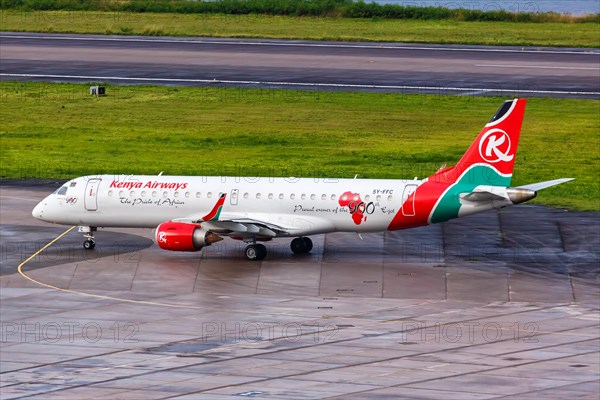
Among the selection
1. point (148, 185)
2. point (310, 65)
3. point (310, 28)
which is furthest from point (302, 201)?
point (310, 28)

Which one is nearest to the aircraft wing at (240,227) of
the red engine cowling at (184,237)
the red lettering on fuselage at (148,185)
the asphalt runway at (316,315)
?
the red engine cowling at (184,237)

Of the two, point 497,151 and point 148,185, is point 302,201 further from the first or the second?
point 497,151

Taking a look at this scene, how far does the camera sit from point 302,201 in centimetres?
6347

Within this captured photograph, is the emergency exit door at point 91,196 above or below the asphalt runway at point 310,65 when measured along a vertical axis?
below

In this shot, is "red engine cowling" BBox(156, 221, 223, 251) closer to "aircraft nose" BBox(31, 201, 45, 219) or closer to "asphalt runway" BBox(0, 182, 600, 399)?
"asphalt runway" BBox(0, 182, 600, 399)

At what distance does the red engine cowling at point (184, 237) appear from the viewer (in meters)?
61.7

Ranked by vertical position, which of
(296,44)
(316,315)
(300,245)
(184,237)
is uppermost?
(296,44)

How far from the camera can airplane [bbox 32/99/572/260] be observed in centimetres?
6200

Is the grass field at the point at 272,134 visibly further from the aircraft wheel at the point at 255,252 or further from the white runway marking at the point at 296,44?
the white runway marking at the point at 296,44

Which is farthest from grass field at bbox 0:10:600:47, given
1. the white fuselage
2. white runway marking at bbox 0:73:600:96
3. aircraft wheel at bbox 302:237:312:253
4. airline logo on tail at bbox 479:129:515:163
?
the white fuselage

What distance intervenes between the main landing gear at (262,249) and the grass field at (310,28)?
70.5 m

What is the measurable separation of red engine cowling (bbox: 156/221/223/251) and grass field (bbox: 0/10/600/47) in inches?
2925

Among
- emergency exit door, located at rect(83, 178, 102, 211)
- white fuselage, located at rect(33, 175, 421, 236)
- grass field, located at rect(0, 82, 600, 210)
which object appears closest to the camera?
white fuselage, located at rect(33, 175, 421, 236)

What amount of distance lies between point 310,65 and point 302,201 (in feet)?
191
